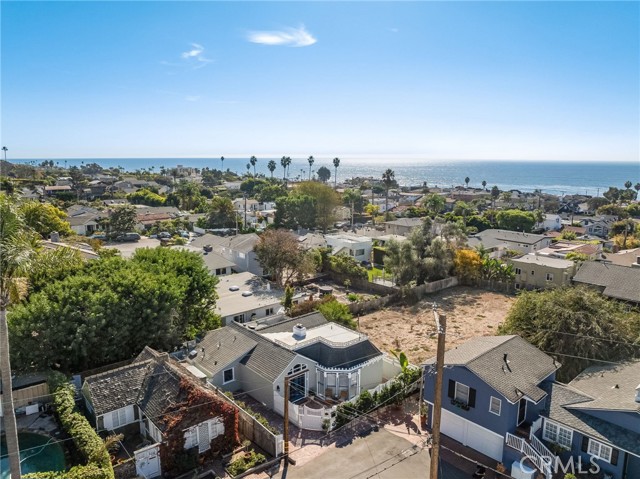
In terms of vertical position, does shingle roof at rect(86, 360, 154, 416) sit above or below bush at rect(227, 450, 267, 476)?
above

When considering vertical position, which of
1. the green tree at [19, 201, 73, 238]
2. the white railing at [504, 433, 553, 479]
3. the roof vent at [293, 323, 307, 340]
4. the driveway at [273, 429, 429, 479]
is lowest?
the driveway at [273, 429, 429, 479]

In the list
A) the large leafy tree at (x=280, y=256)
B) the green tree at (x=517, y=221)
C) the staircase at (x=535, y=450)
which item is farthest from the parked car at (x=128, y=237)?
the green tree at (x=517, y=221)

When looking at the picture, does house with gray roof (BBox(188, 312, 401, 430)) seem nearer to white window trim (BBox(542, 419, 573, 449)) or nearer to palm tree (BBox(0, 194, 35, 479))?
white window trim (BBox(542, 419, 573, 449))

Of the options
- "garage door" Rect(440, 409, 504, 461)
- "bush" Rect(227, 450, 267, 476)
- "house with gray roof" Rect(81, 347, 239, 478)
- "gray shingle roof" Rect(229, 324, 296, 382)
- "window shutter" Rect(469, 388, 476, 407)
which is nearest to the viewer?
"house with gray roof" Rect(81, 347, 239, 478)

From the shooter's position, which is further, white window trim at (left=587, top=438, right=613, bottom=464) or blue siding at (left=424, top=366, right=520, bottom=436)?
blue siding at (left=424, top=366, right=520, bottom=436)

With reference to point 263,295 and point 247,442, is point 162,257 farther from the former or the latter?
point 247,442

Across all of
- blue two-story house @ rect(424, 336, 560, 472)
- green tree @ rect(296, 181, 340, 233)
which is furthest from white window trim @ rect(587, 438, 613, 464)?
green tree @ rect(296, 181, 340, 233)

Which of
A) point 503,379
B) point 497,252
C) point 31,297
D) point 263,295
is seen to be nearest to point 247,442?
point 503,379
